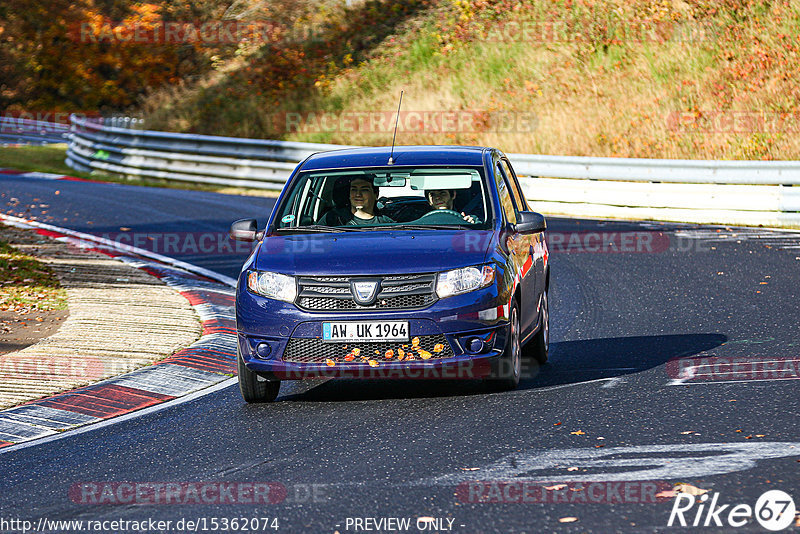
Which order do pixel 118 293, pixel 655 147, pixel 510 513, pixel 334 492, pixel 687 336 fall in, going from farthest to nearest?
pixel 655 147 < pixel 118 293 < pixel 687 336 < pixel 334 492 < pixel 510 513

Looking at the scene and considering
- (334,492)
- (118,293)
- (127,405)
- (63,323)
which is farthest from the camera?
(118,293)

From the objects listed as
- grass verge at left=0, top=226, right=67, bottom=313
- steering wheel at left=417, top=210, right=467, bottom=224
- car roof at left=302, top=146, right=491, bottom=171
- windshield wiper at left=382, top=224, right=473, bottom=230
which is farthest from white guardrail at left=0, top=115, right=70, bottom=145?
windshield wiper at left=382, top=224, right=473, bottom=230

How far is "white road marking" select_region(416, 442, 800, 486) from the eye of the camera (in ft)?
19.7

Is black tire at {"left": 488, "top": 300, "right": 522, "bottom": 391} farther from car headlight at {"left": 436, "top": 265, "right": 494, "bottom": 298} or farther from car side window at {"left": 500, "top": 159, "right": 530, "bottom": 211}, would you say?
car side window at {"left": 500, "top": 159, "right": 530, "bottom": 211}

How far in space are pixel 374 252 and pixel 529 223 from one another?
1373mm

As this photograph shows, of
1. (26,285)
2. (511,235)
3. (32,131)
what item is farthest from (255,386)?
(32,131)

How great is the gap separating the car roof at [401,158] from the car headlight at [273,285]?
1.49 meters

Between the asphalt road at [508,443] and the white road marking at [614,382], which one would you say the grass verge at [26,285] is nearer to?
the asphalt road at [508,443]

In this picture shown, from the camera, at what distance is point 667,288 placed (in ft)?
44.1

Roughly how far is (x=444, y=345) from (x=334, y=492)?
6.67 feet

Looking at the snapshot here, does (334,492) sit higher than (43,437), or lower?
higher

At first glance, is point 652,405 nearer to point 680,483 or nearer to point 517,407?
point 517,407

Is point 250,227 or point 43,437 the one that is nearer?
point 43,437

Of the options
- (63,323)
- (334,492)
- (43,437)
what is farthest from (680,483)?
(63,323)
